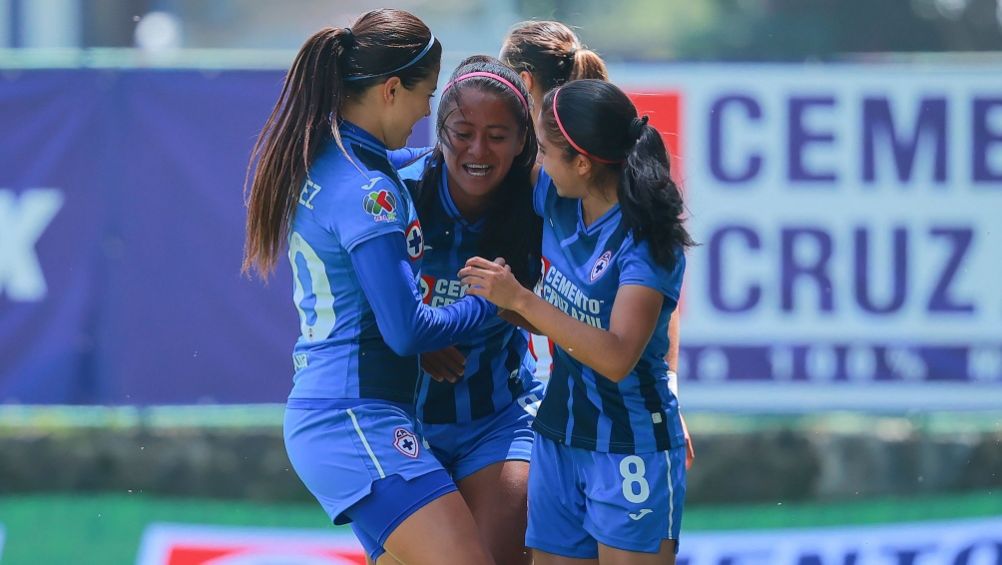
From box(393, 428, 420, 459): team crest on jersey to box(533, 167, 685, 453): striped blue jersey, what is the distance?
13.0 inches

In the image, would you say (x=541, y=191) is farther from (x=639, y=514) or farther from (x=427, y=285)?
(x=639, y=514)

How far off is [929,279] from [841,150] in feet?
1.95

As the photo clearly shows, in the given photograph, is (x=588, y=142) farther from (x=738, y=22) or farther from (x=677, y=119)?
(x=738, y=22)

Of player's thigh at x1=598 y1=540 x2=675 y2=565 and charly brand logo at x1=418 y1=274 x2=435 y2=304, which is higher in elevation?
charly brand logo at x1=418 y1=274 x2=435 y2=304

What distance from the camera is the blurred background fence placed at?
5172 mm

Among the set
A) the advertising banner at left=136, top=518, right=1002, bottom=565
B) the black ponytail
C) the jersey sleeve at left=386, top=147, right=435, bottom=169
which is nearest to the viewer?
the black ponytail

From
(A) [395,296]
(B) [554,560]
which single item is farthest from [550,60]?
(B) [554,560]

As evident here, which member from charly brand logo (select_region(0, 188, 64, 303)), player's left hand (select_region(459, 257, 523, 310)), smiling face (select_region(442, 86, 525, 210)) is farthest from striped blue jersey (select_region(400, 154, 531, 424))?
charly brand logo (select_region(0, 188, 64, 303))

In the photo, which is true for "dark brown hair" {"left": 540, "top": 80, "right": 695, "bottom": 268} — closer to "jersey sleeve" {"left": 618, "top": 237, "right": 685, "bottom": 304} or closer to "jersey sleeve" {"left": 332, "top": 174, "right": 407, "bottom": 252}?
"jersey sleeve" {"left": 618, "top": 237, "right": 685, "bottom": 304}

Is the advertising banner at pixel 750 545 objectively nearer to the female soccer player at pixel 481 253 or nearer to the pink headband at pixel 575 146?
the female soccer player at pixel 481 253

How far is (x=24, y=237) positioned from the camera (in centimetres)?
515

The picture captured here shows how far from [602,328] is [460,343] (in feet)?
1.47

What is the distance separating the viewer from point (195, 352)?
521cm

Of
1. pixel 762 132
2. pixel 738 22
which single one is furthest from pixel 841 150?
pixel 738 22
